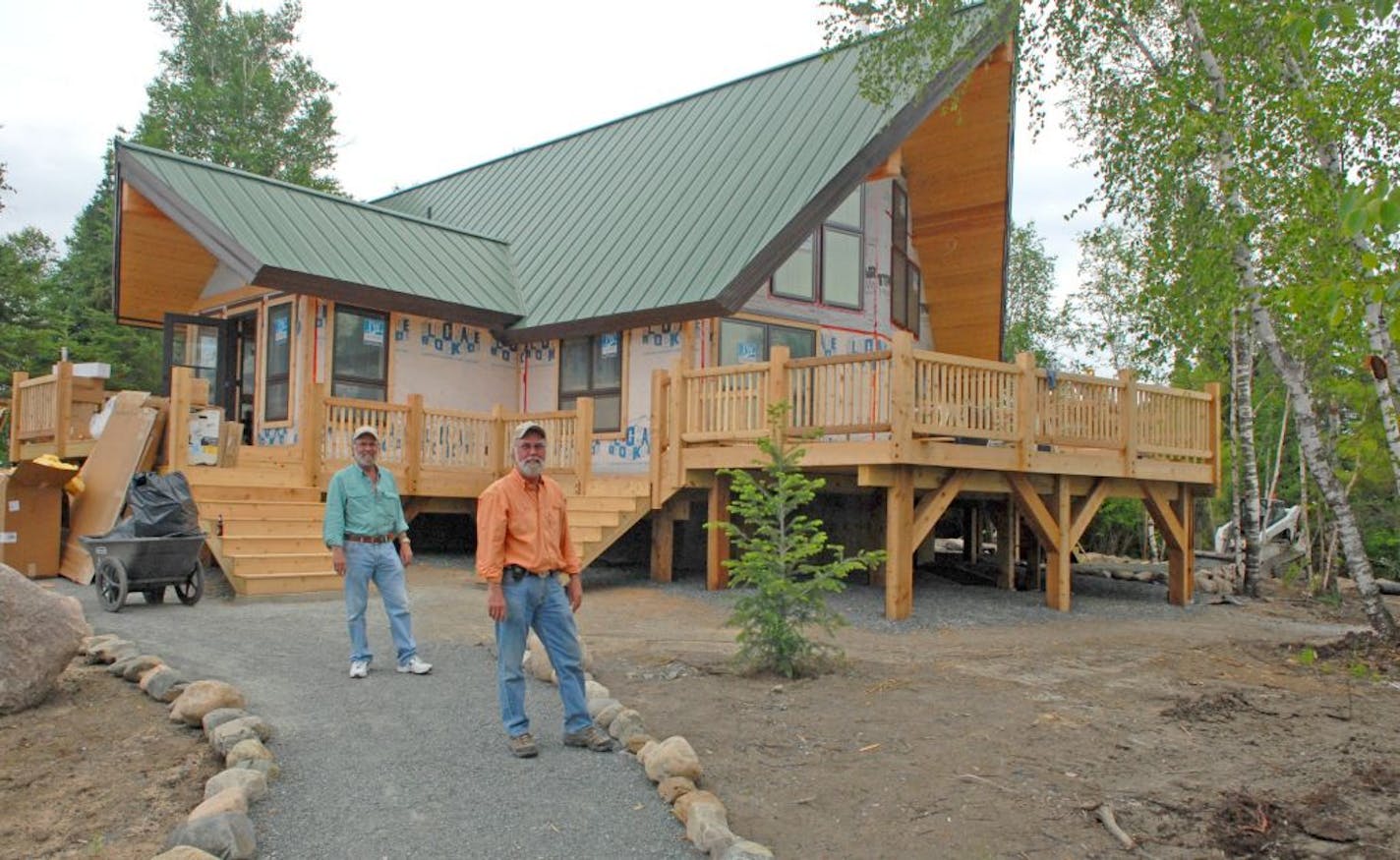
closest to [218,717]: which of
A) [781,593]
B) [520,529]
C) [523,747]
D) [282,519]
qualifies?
[523,747]

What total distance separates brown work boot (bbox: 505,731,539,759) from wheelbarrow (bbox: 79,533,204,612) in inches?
209

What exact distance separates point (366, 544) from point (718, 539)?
609 centimetres

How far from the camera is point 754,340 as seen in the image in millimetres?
15141

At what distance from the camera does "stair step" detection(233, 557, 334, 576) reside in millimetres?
10570

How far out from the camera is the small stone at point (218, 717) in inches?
217

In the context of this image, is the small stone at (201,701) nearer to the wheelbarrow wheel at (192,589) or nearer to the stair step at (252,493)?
the wheelbarrow wheel at (192,589)

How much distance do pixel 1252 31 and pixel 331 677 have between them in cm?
1023

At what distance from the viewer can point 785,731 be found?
6.15 m

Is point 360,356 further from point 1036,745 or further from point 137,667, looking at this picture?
point 1036,745

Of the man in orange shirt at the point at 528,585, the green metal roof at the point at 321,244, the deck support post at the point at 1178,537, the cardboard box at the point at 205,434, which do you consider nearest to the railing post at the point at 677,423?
the green metal roof at the point at 321,244

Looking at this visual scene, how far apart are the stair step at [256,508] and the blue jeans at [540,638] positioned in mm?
6492

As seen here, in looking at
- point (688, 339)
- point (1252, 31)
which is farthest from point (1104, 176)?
point (688, 339)

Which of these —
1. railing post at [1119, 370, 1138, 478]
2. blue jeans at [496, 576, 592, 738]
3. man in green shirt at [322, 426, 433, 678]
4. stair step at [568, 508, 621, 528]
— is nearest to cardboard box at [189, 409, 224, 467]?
stair step at [568, 508, 621, 528]

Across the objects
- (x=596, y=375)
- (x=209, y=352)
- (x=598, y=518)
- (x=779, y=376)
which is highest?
(x=209, y=352)
